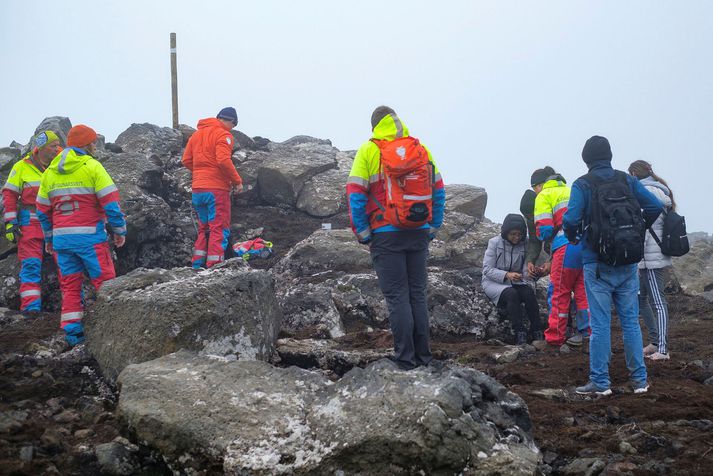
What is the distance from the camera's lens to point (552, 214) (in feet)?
27.8

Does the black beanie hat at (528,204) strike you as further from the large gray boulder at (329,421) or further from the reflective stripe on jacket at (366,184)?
the large gray boulder at (329,421)

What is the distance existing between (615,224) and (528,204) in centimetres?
337

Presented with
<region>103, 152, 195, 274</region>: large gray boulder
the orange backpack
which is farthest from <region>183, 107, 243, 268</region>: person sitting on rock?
the orange backpack

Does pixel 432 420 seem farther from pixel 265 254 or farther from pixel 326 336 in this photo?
pixel 265 254

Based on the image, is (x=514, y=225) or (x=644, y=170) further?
(x=514, y=225)

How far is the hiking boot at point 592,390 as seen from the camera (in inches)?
237

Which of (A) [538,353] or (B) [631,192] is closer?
(B) [631,192]

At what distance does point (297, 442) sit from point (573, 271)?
5052 mm

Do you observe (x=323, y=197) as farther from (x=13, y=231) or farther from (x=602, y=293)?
(x=602, y=293)

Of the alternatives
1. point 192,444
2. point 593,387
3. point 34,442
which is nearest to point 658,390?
point 593,387

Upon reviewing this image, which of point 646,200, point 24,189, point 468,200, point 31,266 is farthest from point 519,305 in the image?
point 24,189

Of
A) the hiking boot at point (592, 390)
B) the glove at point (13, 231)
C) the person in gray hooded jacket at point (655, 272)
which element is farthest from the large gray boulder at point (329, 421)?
the glove at point (13, 231)

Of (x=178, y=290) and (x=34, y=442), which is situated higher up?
(x=178, y=290)

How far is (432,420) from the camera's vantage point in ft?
13.0
